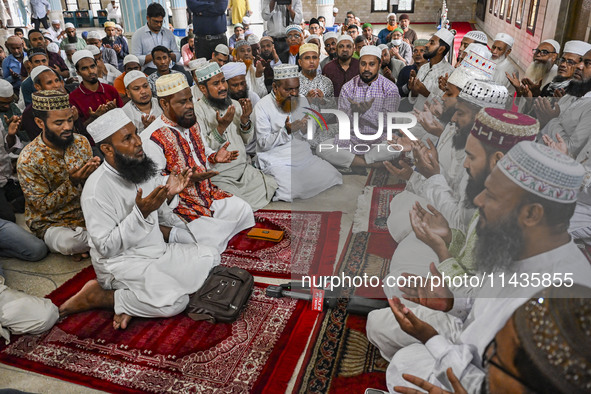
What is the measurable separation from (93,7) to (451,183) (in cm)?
2385

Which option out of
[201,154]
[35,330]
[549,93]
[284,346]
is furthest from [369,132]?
[549,93]

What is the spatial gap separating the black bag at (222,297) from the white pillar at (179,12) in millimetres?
7577

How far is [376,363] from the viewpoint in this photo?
214 centimetres

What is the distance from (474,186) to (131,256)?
78.0 inches

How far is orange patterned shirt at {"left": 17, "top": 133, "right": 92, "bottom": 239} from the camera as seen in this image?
3.09 m

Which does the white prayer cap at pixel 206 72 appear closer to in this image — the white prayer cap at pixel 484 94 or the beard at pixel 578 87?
the white prayer cap at pixel 484 94

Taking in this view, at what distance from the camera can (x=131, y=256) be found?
2.61 m

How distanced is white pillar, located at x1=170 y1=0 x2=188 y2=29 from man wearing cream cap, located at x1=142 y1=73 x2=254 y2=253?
638cm

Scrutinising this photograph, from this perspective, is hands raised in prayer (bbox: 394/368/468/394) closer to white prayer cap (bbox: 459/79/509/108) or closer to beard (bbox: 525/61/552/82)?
white prayer cap (bbox: 459/79/509/108)

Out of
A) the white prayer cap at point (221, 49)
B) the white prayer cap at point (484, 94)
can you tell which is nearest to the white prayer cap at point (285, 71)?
the white prayer cap at point (221, 49)

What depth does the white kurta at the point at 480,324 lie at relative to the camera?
1290 mm

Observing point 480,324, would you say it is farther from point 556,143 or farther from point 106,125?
point 106,125

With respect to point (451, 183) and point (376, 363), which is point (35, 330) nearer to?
point (376, 363)

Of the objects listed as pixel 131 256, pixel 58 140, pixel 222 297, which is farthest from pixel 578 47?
pixel 58 140
